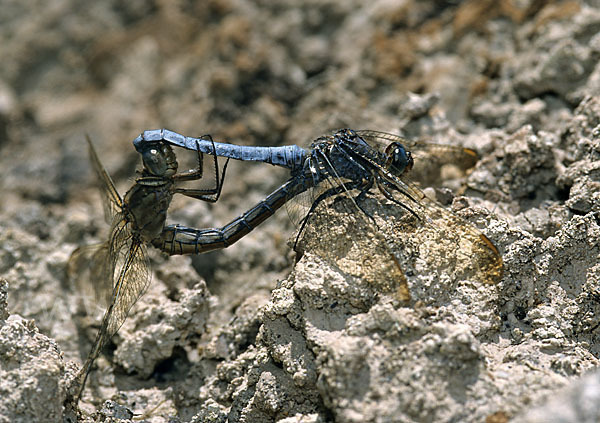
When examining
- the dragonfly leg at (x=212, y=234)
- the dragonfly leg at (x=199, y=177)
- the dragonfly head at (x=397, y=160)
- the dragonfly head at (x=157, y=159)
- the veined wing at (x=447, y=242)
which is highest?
the dragonfly head at (x=157, y=159)

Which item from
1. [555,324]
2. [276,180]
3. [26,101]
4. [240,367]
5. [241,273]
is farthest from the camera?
[26,101]

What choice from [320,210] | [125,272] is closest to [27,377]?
[125,272]

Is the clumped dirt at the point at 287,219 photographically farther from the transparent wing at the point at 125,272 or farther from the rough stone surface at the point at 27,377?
the transparent wing at the point at 125,272

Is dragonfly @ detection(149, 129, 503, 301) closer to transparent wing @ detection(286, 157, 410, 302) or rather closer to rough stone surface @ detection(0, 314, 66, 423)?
transparent wing @ detection(286, 157, 410, 302)

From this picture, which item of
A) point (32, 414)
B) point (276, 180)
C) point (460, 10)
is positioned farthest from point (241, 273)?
point (460, 10)

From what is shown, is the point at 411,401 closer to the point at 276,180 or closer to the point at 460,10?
the point at 276,180

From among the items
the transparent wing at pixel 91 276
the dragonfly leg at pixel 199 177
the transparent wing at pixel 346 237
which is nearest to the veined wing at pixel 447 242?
the transparent wing at pixel 346 237

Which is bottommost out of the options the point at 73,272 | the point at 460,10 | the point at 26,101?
the point at 73,272
